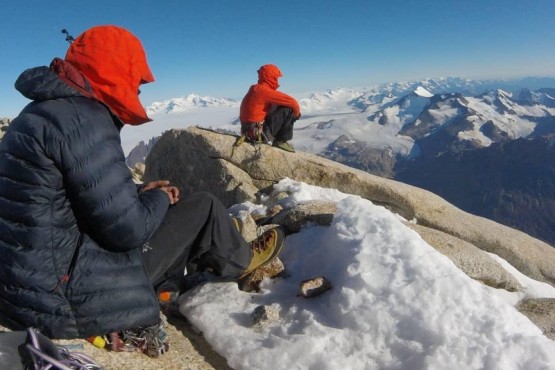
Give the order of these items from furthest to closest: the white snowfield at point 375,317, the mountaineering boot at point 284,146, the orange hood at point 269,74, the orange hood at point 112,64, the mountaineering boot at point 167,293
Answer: the mountaineering boot at point 284,146
the orange hood at point 269,74
the mountaineering boot at point 167,293
the white snowfield at point 375,317
the orange hood at point 112,64

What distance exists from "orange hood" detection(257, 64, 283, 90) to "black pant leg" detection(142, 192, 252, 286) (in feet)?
41.6

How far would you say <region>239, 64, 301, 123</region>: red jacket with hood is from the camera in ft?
60.4

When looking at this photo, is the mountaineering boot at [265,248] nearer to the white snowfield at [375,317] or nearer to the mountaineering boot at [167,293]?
the white snowfield at [375,317]

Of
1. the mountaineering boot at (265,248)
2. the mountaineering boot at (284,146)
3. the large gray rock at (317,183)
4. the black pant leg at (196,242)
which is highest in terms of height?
the black pant leg at (196,242)

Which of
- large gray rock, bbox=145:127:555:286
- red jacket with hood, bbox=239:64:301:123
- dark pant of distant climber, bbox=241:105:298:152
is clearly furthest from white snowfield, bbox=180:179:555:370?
dark pant of distant climber, bbox=241:105:298:152

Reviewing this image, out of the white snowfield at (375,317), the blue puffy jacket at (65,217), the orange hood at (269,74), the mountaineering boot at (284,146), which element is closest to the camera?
the blue puffy jacket at (65,217)

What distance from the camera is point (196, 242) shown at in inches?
260

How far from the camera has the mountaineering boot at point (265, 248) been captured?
7795 millimetres

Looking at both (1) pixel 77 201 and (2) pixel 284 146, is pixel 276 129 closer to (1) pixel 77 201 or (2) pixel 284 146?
(2) pixel 284 146

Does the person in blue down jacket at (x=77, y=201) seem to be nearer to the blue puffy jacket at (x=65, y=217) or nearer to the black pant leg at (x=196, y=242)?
the blue puffy jacket at (x=65, y=217)

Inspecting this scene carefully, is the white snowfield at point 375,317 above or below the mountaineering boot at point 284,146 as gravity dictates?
below

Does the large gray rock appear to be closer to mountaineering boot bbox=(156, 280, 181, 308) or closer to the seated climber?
the seated climber

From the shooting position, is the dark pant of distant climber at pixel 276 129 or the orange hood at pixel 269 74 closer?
the orange hood at pixel 269 74

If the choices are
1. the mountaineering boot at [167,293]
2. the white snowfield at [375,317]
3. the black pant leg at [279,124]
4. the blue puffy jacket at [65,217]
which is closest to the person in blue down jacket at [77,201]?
the blue puffy jacket at [65,217]
